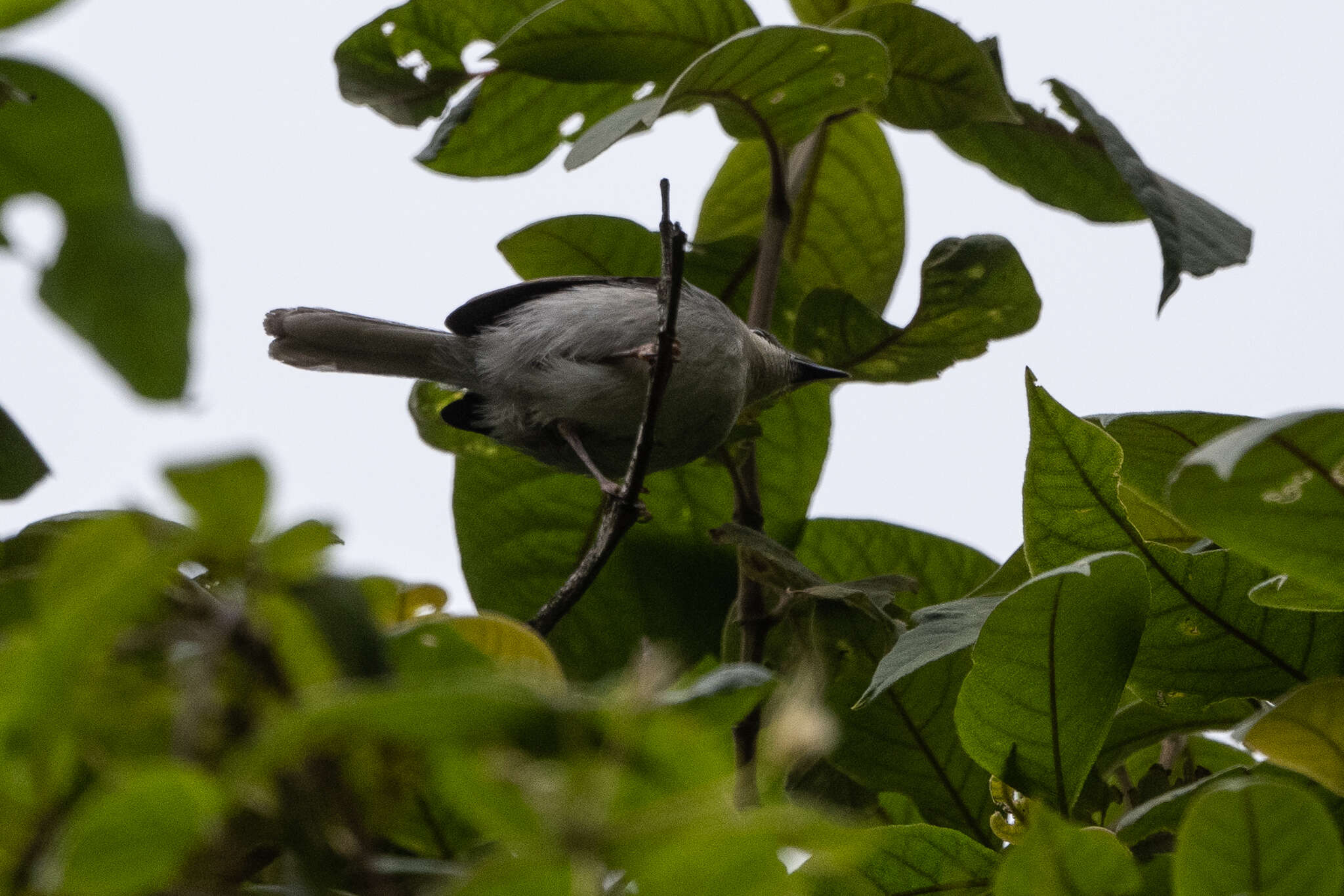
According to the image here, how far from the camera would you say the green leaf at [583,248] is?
2.32 meters

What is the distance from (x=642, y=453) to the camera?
1.63 metres

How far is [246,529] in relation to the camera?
1.43ft

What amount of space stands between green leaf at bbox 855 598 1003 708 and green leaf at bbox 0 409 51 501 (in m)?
0.65

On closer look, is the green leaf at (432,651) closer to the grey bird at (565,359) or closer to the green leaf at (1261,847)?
the green leaf at (1261,847)

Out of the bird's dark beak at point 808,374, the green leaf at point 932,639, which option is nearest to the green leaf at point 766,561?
the green leaf at point 932,639

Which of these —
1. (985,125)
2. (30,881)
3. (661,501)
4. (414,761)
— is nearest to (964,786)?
(661,501)

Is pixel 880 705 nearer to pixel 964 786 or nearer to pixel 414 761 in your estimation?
pixel 964 786

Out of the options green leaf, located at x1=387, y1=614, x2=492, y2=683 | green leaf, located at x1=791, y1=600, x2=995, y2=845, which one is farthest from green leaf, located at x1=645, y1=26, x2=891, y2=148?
green leaf, located at x1=387, y1=614, x2=492, y2=683

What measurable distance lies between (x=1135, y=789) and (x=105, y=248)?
52.3 inches

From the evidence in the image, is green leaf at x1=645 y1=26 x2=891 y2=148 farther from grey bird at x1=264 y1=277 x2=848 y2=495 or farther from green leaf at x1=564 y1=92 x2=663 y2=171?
grey bird at x1=264 y1=277 x2=848 y2=495

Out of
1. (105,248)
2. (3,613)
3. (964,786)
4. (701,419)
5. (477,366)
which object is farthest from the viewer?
(477,366)

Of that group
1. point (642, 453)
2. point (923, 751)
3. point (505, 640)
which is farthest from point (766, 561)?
point (505, 640)

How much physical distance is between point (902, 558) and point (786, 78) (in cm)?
73

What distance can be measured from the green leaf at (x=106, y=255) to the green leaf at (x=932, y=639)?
0.76 metres
